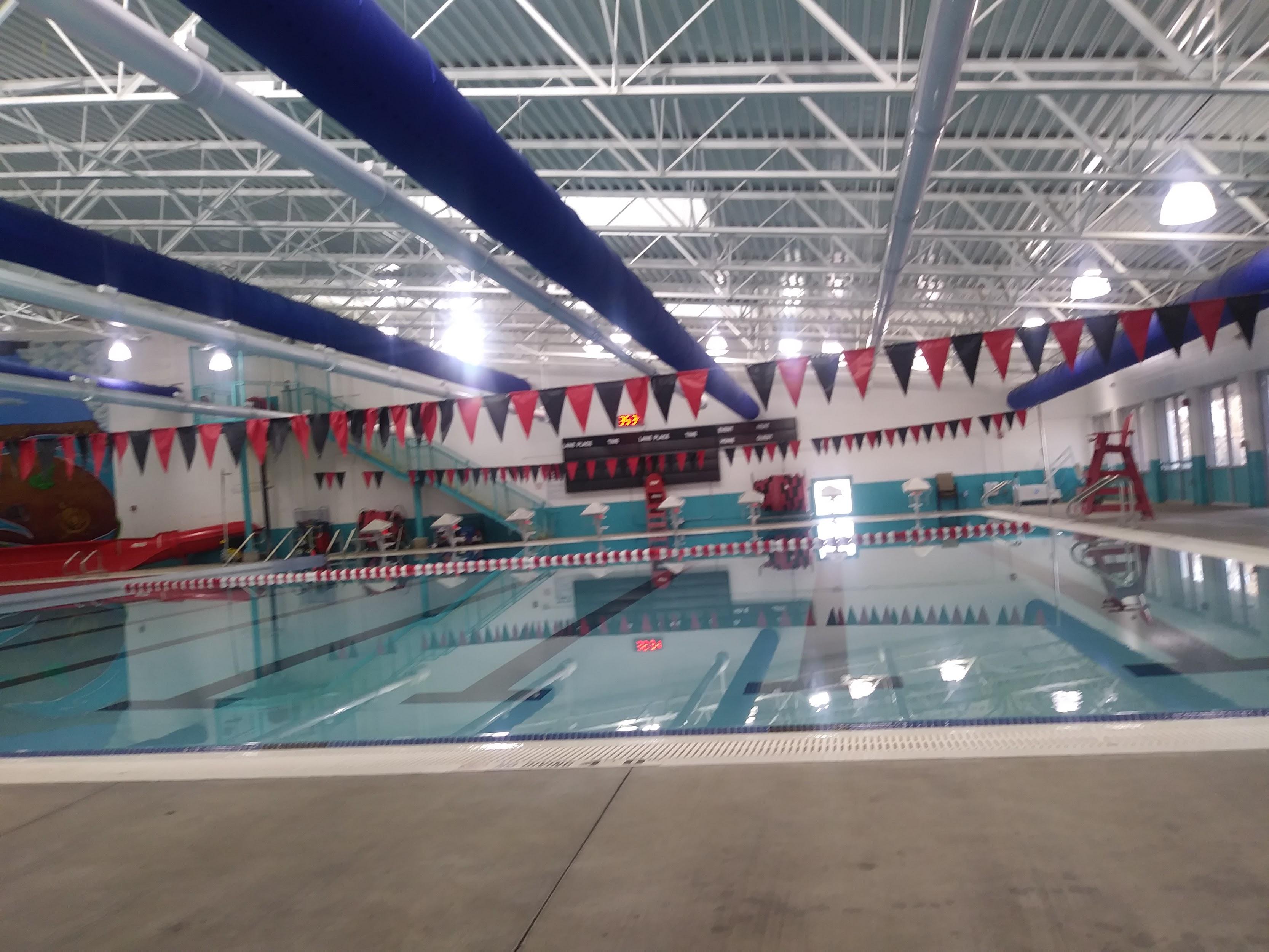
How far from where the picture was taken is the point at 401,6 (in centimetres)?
664

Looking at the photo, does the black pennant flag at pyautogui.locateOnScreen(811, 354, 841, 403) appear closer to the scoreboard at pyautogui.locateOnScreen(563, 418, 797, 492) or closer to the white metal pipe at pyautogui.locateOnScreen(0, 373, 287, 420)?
the white metal pipe at pyautogui.locateOnScreen(0, 373, 287, 420)

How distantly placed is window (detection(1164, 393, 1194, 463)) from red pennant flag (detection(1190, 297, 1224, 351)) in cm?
978

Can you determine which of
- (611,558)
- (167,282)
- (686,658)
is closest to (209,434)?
(167,282)

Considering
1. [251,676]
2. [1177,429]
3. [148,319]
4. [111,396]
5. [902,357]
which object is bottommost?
[251,676]

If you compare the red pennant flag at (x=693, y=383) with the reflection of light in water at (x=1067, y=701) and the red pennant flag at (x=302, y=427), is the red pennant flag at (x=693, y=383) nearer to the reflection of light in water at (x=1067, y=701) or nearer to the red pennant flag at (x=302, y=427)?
the red pennant flag at (x=302, y=427)

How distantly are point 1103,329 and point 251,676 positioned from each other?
8.17 m

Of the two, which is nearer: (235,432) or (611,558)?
(235,432)

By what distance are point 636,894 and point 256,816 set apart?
1409 mm

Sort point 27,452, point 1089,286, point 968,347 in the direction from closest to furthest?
point 968,347 < point 1089,286 < point 27,452

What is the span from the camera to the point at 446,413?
11172 millimetres

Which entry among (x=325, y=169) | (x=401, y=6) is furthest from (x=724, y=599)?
(x=401, y=6)

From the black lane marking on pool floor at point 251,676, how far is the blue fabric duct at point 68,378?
9815mm

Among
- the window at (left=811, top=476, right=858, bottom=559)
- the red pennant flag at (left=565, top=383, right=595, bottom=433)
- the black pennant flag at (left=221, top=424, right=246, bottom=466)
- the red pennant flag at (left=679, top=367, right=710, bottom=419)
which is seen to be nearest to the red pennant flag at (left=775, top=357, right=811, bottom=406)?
the red pennant flag at (left=679, top=367, right=710, bottom=419)

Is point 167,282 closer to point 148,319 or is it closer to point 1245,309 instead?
point 148,319
